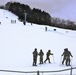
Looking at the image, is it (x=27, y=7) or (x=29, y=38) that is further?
(x=27, y=7)

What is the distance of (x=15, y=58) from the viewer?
29.2m

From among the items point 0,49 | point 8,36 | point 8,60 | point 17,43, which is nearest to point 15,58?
point 8,60

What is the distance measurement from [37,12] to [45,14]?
12.7 feet

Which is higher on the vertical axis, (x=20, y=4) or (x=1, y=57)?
(x=20, y=4)

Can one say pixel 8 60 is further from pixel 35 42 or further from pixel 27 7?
pixel 27 7

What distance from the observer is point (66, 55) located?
22625mm

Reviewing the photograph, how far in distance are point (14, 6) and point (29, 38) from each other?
342 ft

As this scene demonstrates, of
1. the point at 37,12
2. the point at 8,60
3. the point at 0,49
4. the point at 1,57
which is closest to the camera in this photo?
the point at 8,60

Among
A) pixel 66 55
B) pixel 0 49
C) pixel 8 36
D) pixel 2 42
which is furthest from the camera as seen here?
pixel 8 36

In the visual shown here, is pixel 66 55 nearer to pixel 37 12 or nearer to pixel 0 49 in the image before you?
pixel 0 49

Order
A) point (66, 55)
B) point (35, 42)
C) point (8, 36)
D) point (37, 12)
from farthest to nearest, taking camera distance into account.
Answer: point (37, 12)
point (8, 36)
point (35, 42)
point (66, 55)

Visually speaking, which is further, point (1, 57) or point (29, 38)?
point (29, 38)

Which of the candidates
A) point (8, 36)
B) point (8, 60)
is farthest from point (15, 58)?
point (8, 36)

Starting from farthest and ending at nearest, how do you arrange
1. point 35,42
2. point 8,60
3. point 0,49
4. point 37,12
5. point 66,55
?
point 37,12 < point 35,42 < point 0,49 < point 8,60 < point 66,55
